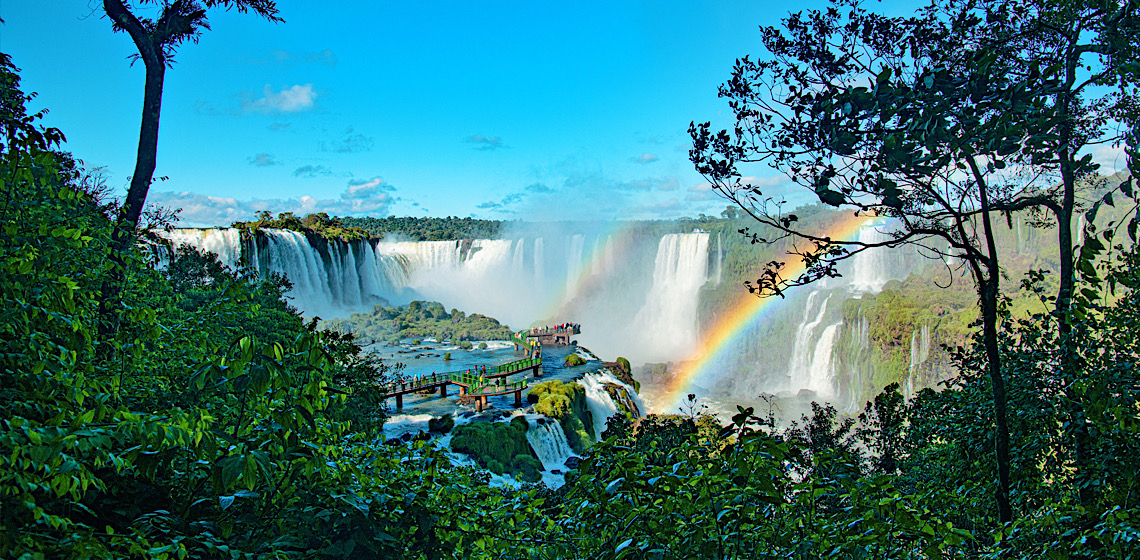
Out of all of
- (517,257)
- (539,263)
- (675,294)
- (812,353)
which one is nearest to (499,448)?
(812,353)

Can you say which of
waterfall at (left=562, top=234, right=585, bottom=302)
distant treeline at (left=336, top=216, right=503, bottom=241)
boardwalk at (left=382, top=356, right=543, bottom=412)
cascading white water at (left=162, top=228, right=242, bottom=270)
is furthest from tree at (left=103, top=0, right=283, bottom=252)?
distant treeline at (left=336, top=216, right=503, bottom=241)

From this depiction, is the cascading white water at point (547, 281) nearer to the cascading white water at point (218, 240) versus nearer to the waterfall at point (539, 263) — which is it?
the waterfall at point (539, 263)

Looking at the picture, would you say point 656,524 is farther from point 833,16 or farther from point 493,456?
point 493,456

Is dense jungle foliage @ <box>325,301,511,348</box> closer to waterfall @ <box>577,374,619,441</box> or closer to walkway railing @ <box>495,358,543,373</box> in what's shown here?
walkway railing @ <box>495,358,543,373</box>

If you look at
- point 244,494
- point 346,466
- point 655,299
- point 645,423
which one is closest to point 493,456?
point 645,423

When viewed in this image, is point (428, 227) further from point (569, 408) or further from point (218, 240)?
point (569, 408)

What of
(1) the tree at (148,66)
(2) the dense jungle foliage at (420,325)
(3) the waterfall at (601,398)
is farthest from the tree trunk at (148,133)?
(2) the dense jungle foliage at (420,325)
